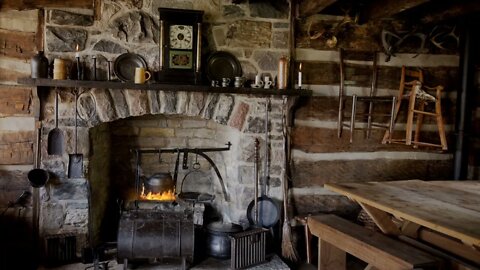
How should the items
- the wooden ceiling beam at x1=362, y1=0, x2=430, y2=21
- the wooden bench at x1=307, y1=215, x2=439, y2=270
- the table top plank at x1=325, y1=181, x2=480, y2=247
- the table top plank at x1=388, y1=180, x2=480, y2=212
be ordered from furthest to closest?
1. the wooden ceiling beam at x1=362, y1=0, x2=430, y2=21
2. the table top plank at x1=388, y1=180, x2=480, y2=212
3. the wooden bench at x1=307, y1=215, x2=439, y2=270
4. the table top plank at x1=325, y1=181, x2=480, y2=247

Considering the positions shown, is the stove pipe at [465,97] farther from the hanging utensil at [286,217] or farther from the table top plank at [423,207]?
the hanging utensil at [286,217]

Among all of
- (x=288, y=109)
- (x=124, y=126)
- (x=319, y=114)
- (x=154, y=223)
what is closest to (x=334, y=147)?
(x=319, y=114)

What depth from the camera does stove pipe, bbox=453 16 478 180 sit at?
3.71 meters

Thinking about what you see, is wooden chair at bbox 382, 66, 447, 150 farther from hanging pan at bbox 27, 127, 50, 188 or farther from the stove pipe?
hanging pan at bbox 27, 127, 50, 188

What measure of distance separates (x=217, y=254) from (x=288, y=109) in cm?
135

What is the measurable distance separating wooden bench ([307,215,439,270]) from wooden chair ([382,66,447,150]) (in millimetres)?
1331

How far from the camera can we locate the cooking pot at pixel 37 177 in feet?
10.3

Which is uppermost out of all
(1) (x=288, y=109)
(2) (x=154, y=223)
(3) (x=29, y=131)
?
(1) (x=288, y=109)

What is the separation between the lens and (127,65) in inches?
130

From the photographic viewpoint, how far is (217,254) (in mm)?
3316

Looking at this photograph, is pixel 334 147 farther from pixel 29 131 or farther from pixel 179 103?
pixel 29 131

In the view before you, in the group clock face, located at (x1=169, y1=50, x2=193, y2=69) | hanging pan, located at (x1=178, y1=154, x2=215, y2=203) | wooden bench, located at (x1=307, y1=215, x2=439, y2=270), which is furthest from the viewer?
hanging pan, located at (x1=178, y1=154, x2=215, y2=203)

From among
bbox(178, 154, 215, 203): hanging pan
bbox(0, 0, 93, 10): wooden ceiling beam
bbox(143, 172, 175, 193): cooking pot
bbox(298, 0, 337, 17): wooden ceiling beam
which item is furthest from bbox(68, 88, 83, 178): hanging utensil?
bbox(298, 0, 337, 17): wooden ceiling beam

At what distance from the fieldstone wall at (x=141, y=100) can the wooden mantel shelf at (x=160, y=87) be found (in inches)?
5.0
